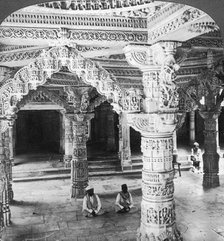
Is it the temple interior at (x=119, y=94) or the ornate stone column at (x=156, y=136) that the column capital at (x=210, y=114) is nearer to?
the temple interior at (x=119, y=94)

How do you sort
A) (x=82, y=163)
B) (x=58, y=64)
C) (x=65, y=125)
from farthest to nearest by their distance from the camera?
(x=65, y=125)
(x=82, y=163)
(x=58, y=64)

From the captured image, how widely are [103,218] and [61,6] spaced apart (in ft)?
18.8

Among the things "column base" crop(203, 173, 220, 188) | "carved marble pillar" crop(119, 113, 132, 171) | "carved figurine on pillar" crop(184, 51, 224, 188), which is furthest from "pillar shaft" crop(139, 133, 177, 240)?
"carved marble pillar" crop(119, 113, 132, 171)

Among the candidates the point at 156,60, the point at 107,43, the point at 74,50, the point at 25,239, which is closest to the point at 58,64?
the point at 74,50

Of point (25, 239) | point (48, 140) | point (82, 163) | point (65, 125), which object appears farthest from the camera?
point (48, 140)

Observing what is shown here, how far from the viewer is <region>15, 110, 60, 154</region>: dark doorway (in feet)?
62.3

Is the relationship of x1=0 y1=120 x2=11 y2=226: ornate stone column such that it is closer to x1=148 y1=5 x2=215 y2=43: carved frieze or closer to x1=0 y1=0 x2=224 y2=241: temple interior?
x1=0 y1=0 x2=224 y2=241: temple interior

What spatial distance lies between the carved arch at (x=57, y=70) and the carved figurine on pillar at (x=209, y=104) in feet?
11.3

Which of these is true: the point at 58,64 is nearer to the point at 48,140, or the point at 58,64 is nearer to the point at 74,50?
the point at 74,50

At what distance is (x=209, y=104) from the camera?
10141 mm

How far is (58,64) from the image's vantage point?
534 centimetres

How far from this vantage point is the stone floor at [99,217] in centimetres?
714

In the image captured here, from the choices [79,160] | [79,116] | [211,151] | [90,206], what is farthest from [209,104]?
[90,206]

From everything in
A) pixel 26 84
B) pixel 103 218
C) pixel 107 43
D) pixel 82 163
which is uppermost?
pixel 107 43
